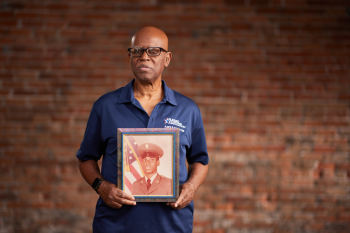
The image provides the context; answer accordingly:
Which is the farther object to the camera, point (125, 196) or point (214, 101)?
point (214, 101)

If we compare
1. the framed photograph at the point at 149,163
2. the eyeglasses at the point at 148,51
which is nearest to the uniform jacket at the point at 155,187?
the framed photograph at the point at 149,163

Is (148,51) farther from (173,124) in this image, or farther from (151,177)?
(151,177)

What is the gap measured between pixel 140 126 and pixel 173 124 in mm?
172

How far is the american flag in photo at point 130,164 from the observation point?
1.74 metres

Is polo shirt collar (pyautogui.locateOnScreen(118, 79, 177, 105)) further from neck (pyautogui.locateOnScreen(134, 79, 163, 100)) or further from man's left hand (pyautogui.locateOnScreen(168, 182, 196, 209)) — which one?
man's left hand (pyautogui.locateOnScreen(168, 182, 196, 209))

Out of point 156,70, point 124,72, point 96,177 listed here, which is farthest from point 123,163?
point 124,72

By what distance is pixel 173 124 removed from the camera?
1900 mm

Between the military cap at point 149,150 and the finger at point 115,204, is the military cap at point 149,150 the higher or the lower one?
the higher one

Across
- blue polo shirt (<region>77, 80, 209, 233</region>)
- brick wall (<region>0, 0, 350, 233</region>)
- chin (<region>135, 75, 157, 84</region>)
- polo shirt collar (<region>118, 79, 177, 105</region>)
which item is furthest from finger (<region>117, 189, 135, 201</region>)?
brick wall (<region>0, 0, 350, 233</region>)

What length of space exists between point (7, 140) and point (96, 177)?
7.59 feet

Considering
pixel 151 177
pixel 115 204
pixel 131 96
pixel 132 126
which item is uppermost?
pixel 131 96

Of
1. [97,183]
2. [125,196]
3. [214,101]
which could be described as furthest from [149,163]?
[214,101]

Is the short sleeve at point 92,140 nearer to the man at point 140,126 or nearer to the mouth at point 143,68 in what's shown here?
the man at point 140,126

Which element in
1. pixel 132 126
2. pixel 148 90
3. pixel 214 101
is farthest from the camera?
pixel 214 101
